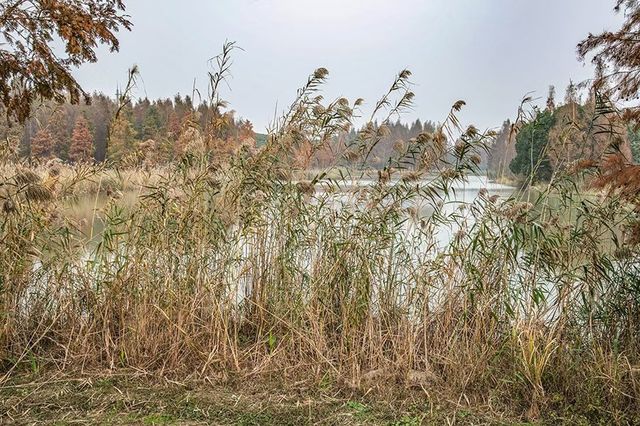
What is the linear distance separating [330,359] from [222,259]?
93 centimetres

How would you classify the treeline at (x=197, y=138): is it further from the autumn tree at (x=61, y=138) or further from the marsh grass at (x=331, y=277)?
the autumn tree at (x=61, y=138)

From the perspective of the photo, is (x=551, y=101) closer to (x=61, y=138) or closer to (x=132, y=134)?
(x=132, y=134)

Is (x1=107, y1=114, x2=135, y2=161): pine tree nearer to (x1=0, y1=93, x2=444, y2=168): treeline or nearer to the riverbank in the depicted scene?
(x1=0, y1=93, x2=444, y2=168): treeline

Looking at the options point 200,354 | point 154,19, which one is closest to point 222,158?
point 200,354

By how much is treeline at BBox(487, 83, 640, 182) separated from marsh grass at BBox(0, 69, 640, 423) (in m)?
0.20

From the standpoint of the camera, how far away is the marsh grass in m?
2.58

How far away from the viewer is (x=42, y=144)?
3865 mm

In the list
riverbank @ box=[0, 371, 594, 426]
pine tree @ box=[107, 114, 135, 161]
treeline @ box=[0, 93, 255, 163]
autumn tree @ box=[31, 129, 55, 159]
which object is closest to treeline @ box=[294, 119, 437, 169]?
treeline @ box=[0, 93, 255, 163]

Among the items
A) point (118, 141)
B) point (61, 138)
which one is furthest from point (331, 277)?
point (61, 138)

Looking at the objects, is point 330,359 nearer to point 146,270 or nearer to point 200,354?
point 200,354

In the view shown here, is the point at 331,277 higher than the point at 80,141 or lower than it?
lower

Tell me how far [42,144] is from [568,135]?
406 centimetres

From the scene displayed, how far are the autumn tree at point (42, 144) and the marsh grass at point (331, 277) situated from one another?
66cm

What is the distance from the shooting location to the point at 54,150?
4.29m
